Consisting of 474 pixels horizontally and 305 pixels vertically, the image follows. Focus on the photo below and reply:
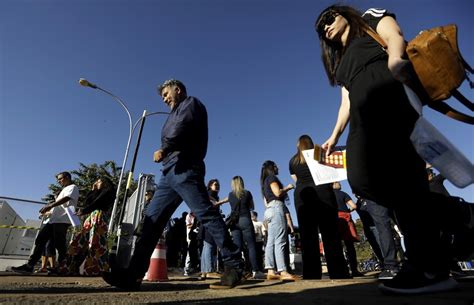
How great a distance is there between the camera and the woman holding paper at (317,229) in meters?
4.11

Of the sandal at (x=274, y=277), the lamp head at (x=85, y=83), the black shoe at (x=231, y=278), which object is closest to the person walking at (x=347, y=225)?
the sandal at (x=274, y=277)

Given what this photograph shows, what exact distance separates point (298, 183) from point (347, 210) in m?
2.82

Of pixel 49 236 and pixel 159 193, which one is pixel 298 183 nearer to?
pixel 159 193

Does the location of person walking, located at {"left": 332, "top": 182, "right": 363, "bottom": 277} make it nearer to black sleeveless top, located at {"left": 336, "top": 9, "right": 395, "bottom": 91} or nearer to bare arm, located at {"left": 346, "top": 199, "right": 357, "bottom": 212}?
bare arm, located at {"left": 346, "top": 199, "right": 357, "bottom": 212}

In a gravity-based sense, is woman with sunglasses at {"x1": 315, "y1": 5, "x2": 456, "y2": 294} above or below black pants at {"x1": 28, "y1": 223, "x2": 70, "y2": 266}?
below

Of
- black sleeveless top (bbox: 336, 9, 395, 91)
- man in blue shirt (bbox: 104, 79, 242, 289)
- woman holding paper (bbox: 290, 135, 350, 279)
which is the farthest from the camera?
woman holding paper (bbox: 290, 135, 350, 279)

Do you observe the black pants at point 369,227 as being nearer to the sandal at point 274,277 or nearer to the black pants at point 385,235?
the black pants at point 385,235

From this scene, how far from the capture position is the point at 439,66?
5.06 feet

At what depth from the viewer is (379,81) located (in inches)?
74.9

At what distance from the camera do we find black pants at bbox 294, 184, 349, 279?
13.5ft

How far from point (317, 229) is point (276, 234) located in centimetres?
75

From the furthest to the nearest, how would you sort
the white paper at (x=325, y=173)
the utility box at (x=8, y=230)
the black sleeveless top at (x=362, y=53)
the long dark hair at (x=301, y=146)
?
1. the utility box at (x=8, y=230)
2. the long dark hair at (x=301, y=146)
3. the white paper at (x=325, y=173)
4. the black sleeveless top at (x=362, y=53)

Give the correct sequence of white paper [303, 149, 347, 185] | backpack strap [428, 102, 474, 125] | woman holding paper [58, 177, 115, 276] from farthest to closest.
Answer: woman holding paper [58, 177, 115, 276]
white paper [303, 149, 347, 185]
backpack strap [428, 102, 474, 125]

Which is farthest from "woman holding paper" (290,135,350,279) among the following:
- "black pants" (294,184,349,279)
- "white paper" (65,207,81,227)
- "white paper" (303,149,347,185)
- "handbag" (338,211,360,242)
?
"white paper" (65,207,81,227)
